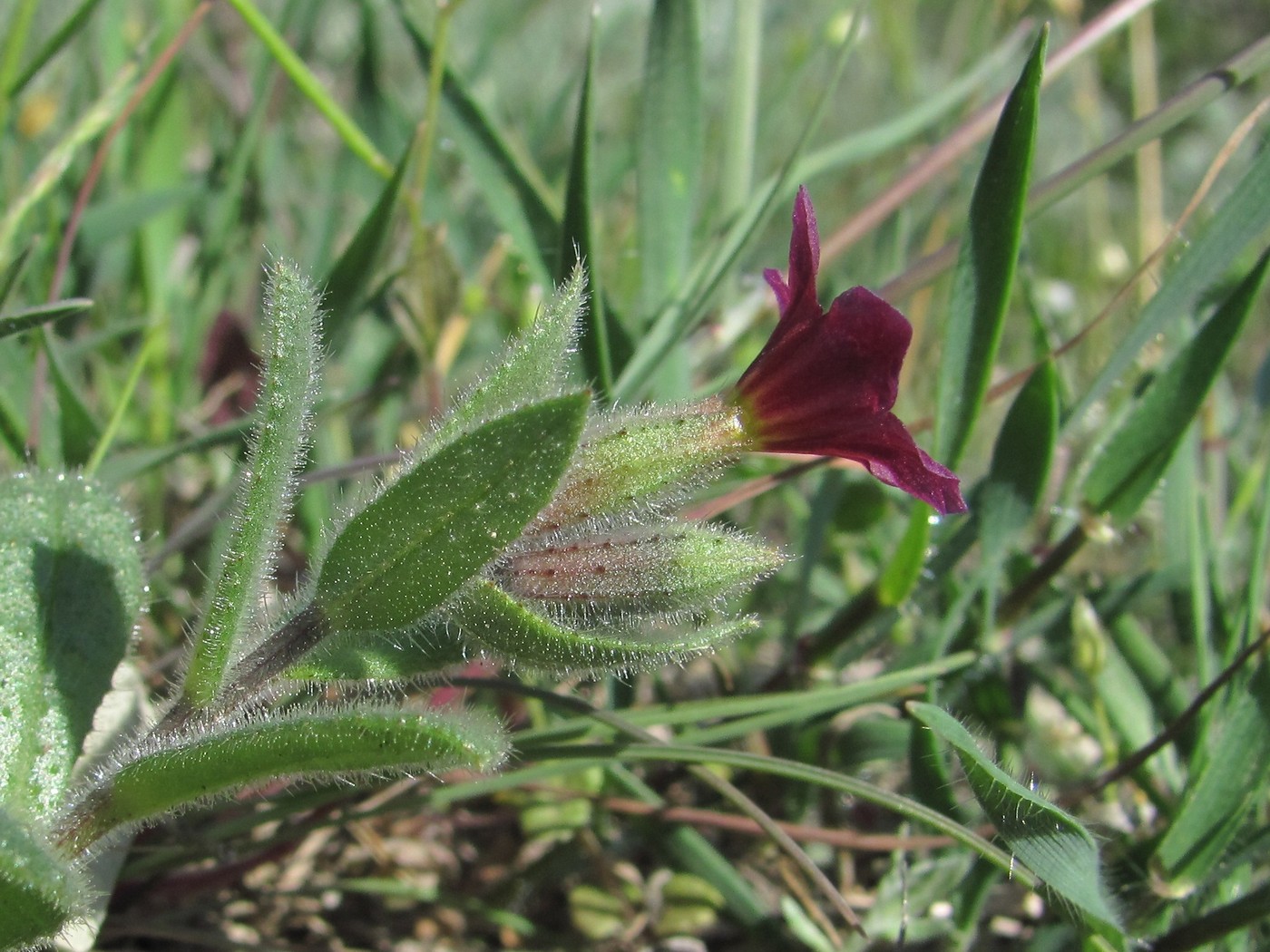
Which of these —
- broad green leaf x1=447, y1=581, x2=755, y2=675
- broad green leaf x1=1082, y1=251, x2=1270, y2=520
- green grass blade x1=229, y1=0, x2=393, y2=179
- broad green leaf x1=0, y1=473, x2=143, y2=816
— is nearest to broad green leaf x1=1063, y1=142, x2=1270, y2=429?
broad green leaf x1=1082, y1=251, x2=1270, y2=520

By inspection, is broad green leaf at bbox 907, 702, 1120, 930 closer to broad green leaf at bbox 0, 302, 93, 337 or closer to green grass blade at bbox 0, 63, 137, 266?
broad green leaf at bbox 0, 302, 93, 337

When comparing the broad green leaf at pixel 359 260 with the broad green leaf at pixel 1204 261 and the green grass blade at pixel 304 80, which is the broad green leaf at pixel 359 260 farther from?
the broad green leaf at pixel 1204 261

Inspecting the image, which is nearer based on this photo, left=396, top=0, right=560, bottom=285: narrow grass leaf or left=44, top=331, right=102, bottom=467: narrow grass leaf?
left=44, top=331, right=102, bottom=467: narrow grass leaf

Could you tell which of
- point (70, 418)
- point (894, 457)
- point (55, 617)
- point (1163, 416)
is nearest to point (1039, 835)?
point (894, 457)

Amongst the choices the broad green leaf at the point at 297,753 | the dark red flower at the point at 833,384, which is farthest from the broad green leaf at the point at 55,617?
the dark red flower at the point at 833,384

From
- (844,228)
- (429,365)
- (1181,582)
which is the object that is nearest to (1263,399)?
(1181,582)

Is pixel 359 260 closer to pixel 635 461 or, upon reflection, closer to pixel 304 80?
pixel 304 80
